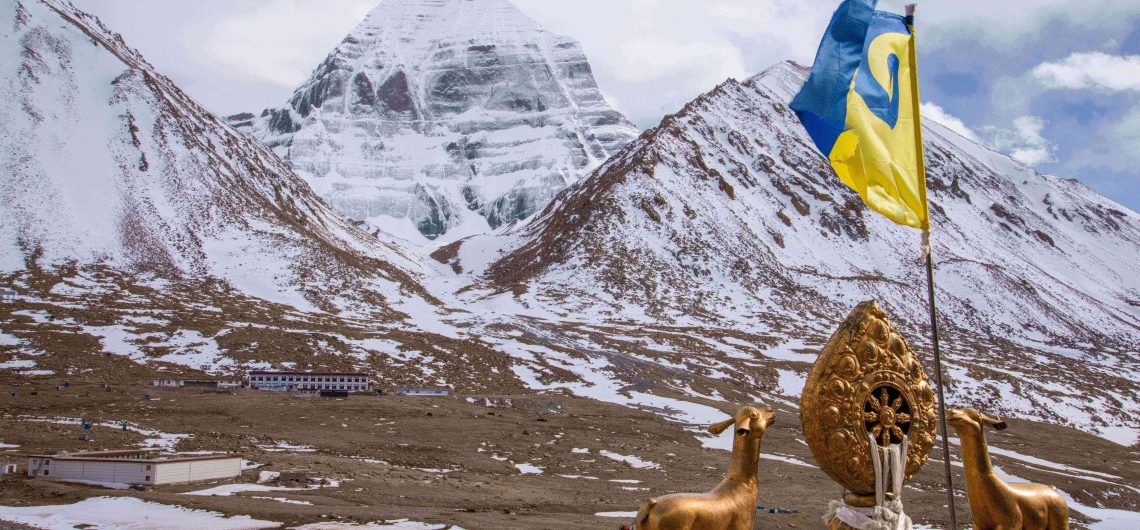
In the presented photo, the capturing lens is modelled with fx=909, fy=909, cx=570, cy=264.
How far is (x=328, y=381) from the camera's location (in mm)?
71812

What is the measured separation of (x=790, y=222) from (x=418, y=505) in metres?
144

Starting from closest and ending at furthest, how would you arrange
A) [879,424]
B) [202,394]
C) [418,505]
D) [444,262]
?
[879,424]
[418,505]
[202,394]
[444,262]

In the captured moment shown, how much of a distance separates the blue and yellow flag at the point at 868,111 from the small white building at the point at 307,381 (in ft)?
220

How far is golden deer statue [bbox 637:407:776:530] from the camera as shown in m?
6.18

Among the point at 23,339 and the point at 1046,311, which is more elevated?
the point at 1046,311

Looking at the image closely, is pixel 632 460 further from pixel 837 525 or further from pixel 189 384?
pixel 837 525

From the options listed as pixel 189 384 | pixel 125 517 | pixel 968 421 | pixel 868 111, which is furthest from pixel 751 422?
pixel 189 384

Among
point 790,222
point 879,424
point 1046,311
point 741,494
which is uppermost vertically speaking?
point 790,222

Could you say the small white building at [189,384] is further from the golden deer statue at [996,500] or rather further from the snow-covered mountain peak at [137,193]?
the golden deer statue at [996,500]

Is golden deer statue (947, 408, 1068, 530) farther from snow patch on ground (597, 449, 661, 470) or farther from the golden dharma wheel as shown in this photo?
snow patch on ground (597, 449, 661, 470)

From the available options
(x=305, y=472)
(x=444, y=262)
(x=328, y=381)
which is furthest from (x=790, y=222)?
(x=305, y=472)

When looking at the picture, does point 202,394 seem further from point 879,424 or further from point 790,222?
point 790,222

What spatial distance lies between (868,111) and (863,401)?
2763mm

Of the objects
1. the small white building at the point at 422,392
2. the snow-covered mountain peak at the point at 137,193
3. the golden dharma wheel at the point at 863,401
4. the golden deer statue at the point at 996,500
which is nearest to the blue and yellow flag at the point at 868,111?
the golden dharma wheel at the point at 863,401
